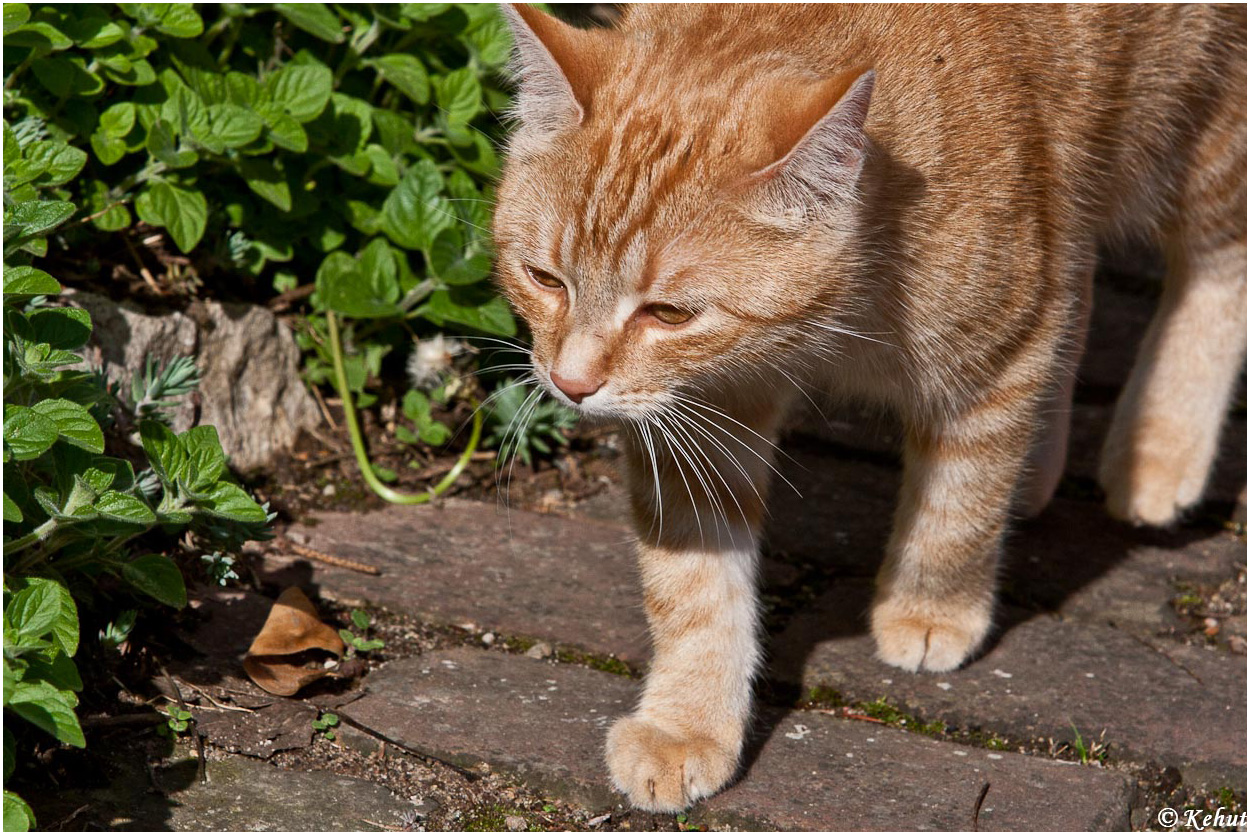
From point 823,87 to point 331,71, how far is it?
5.10ft

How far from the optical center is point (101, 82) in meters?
2.69

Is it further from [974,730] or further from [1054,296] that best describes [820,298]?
[974,730]

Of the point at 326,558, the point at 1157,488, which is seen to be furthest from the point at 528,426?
the point at 1157,488

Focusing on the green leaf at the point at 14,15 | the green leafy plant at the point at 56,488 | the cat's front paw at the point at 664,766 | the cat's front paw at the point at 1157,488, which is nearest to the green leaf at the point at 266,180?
the green leaf at the point at 14,15

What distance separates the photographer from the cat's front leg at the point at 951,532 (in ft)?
8.29

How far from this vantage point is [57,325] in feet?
6.45

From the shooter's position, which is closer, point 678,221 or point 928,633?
point 678,221

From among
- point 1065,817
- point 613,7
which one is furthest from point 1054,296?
point 613,7

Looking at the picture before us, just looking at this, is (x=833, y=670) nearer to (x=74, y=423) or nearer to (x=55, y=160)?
(x=74, y=423)

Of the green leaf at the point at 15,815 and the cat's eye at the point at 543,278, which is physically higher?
the cat's eye at the point at 543,278

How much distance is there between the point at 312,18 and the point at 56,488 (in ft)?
4.49

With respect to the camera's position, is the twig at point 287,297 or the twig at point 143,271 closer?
the twig at point 143,271

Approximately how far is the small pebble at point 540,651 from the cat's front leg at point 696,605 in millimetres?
211

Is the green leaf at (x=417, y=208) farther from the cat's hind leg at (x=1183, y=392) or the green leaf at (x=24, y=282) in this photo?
the cat's hind leg at (x=1183, y=392)
